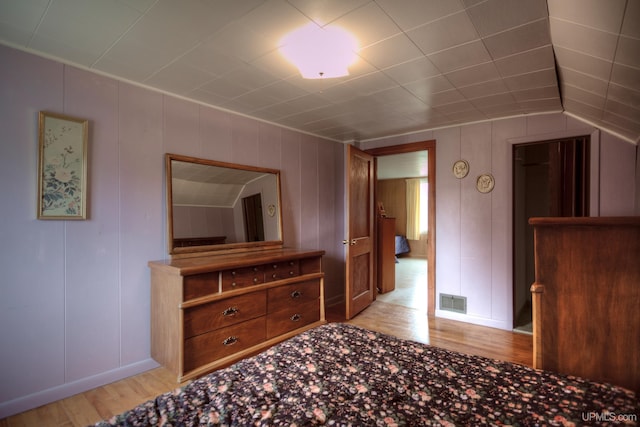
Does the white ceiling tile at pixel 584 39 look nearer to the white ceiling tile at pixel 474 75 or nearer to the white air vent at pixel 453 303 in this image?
the white ceiling tile at pixel 474 75

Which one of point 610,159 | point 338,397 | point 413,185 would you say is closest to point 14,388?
point 338,397

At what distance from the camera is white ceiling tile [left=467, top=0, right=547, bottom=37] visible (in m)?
1.55

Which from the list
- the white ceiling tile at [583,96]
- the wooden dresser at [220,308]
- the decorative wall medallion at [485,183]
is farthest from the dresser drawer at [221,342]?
the white ceiling tile at [583,96]

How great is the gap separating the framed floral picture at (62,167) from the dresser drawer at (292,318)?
5.45ft

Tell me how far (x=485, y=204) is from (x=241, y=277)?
2.81m

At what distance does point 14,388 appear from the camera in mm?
1968

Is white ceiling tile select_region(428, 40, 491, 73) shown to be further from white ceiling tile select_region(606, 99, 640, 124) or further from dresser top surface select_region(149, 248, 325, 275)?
dresser top surface select_region(149, 248, 325, 275)

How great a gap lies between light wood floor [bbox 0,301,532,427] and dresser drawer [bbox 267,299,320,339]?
2.30 ft

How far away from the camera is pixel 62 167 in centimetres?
215

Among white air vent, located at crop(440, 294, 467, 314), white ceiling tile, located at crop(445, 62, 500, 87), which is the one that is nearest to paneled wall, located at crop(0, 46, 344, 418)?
white ceiling tile, located at crop(445, 62, 500, 87)

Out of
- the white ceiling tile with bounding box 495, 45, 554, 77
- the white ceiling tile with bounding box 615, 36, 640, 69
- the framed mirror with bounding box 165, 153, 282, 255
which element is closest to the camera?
the white ceiling tile with bounding box 615, 36, 640, 69

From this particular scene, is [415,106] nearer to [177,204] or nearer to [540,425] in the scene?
[177,204]

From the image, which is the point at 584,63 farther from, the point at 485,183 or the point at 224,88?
the point at 224,88

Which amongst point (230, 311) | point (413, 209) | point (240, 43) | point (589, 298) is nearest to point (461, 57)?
point (240, 43)
